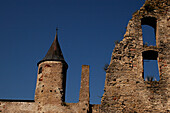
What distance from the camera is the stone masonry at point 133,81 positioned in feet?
32.0

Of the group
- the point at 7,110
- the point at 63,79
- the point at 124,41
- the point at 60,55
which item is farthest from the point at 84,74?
the point at 7,110

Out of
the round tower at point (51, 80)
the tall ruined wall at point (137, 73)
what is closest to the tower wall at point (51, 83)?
the round tower at point (51, 80)

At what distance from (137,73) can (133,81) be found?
39cm

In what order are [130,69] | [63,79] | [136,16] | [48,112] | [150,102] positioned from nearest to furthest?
[150,102], [130,69], [136,16], [48,112], [63,79]

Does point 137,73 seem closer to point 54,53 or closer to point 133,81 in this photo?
point 133,81

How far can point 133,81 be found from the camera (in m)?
10.1

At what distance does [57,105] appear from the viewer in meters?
14.0

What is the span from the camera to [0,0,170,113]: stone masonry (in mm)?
9750

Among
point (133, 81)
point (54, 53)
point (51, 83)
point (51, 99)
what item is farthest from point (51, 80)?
point (133, 81)

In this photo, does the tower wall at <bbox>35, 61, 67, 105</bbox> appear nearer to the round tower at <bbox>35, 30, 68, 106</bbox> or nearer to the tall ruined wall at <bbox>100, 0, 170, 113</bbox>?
the round tower at <bbox>35, 30, 68, 106</bbox>

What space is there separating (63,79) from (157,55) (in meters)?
6.04

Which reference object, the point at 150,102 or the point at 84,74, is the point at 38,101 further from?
the point at 150,102

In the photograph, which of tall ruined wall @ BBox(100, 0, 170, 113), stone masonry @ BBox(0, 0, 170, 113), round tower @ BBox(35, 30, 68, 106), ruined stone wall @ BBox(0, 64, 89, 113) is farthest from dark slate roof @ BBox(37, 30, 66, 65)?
tall ruined wall @ BBox(100, 0, 170, 113)

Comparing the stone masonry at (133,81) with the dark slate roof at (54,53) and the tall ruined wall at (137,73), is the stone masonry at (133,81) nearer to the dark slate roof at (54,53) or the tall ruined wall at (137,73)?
the tall ruined wall at (137,73)
